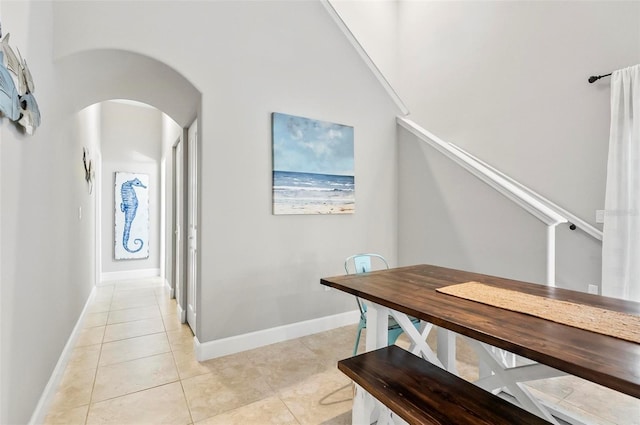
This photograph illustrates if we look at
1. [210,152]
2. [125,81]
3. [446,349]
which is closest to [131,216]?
[125,81]

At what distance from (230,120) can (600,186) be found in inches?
142

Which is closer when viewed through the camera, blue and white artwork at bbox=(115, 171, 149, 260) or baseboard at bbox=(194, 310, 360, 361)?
baseboard at bbox=(194, 310, 360, 361)

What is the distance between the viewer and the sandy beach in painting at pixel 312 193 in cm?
284

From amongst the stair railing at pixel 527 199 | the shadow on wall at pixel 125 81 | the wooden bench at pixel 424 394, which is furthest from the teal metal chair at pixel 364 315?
the shadow on wall at pixel 125 81

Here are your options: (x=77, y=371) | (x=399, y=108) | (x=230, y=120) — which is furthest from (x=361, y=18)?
(x=77, y=371)

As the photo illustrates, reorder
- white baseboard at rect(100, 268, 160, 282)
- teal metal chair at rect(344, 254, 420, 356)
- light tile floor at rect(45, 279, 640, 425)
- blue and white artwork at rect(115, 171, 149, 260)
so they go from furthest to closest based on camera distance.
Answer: blue and white artwork at rect(115, 171, 149, 260) < white baseboard at rect(100, 268, 160, 282) < teal metal chair at rect(344, 254, 420, 356) < light tile floor at rect(45, 279, 640, 425)

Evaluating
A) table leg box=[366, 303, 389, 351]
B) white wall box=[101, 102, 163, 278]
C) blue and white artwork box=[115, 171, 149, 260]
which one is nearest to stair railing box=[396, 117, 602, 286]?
table leg box=[366, 303, 389, 351]

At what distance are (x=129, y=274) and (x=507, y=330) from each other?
6.34 m

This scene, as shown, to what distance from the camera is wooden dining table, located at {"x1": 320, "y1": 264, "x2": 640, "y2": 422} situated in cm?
86

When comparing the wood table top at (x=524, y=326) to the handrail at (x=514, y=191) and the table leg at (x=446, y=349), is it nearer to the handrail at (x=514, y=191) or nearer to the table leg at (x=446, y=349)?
the table leg at (x=446, y=349)

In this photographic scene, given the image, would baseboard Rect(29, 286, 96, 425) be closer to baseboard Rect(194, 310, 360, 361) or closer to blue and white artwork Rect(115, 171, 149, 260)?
baseboard Rect(194, 310, 360, 361)

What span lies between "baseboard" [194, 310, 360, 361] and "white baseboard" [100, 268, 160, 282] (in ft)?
13.0

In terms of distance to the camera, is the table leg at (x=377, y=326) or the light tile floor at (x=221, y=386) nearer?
the table leg at (x=377, y=326)

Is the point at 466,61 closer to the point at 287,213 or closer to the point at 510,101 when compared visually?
the point at 510,101
